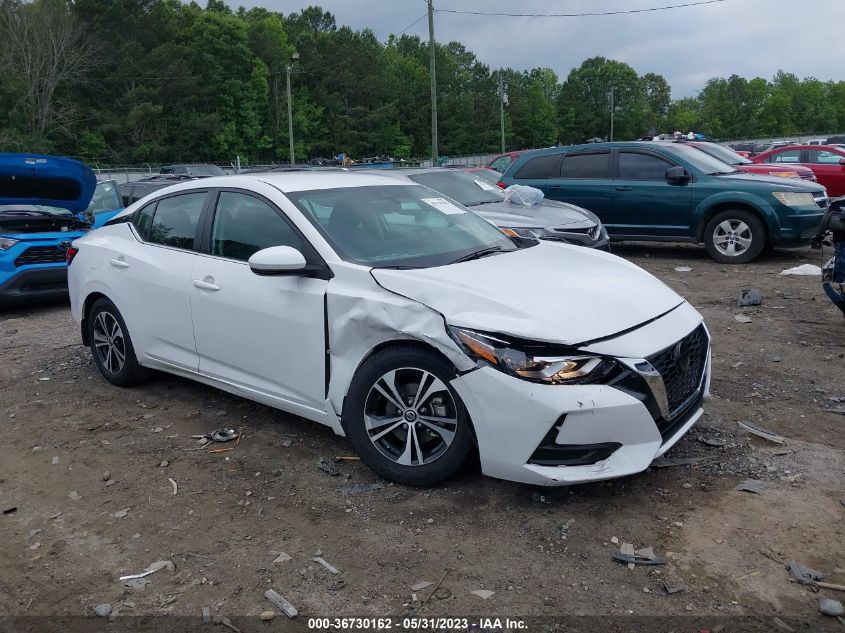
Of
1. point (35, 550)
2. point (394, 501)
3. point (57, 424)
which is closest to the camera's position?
point (35, 550)

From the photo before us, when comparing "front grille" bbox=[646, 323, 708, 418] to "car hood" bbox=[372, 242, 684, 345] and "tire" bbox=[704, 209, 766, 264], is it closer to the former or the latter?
"car hood" bbox=[372, 242, 684, 345]

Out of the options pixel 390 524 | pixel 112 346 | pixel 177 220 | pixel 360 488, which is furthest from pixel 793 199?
pixel 112 346

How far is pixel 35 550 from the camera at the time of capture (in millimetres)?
3385

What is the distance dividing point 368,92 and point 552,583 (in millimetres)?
77309

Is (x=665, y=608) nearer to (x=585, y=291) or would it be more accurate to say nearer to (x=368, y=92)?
(x=585, y=291)

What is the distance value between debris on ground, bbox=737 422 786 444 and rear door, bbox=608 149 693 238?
6.75 meters

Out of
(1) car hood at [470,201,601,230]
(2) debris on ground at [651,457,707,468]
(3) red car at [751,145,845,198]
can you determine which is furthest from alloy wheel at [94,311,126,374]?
(3) red car at [751,145,845,198]

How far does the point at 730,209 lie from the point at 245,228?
7978mm

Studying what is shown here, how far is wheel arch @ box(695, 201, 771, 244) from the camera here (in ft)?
33.0

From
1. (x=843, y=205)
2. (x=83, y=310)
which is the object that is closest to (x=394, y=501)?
(x=83, y=310)

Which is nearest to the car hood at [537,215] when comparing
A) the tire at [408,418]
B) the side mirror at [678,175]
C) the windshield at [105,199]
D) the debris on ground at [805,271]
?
the side mirror at [678,175]

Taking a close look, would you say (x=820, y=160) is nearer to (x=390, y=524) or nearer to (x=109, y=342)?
(x=109, y=342)

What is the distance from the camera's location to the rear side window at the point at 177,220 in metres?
4.91

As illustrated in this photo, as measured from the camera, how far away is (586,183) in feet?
37.3
